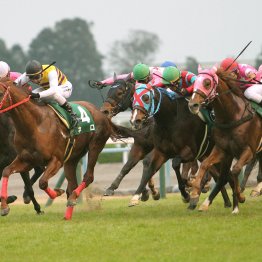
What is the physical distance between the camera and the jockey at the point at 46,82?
1141 cm

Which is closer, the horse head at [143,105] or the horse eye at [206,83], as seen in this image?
the horse eye at [206,83]

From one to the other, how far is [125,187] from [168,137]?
7.34 m

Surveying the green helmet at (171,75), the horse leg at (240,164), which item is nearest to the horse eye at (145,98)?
the green helmet at (171,75)

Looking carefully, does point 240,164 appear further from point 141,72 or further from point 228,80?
point 141,72

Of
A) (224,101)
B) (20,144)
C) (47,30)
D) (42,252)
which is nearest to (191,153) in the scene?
(224,101)

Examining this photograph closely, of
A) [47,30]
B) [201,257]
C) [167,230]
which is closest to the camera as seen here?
[201,257]

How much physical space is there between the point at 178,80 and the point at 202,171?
1422 millimetres

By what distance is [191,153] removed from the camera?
12.0 m

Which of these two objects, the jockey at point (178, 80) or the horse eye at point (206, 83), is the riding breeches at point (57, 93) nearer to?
the jockey at point (178, 80)

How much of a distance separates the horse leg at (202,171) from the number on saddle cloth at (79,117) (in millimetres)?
1714

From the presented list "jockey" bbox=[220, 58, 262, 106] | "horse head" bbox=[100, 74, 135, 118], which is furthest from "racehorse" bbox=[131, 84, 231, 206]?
"horse head" bbox=[100, 74, 135, 118]

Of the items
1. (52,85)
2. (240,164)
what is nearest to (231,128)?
(240,164)

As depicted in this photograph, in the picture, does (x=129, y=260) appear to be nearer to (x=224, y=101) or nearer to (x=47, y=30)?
(x=224, y=101)

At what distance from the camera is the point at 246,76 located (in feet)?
39.2
